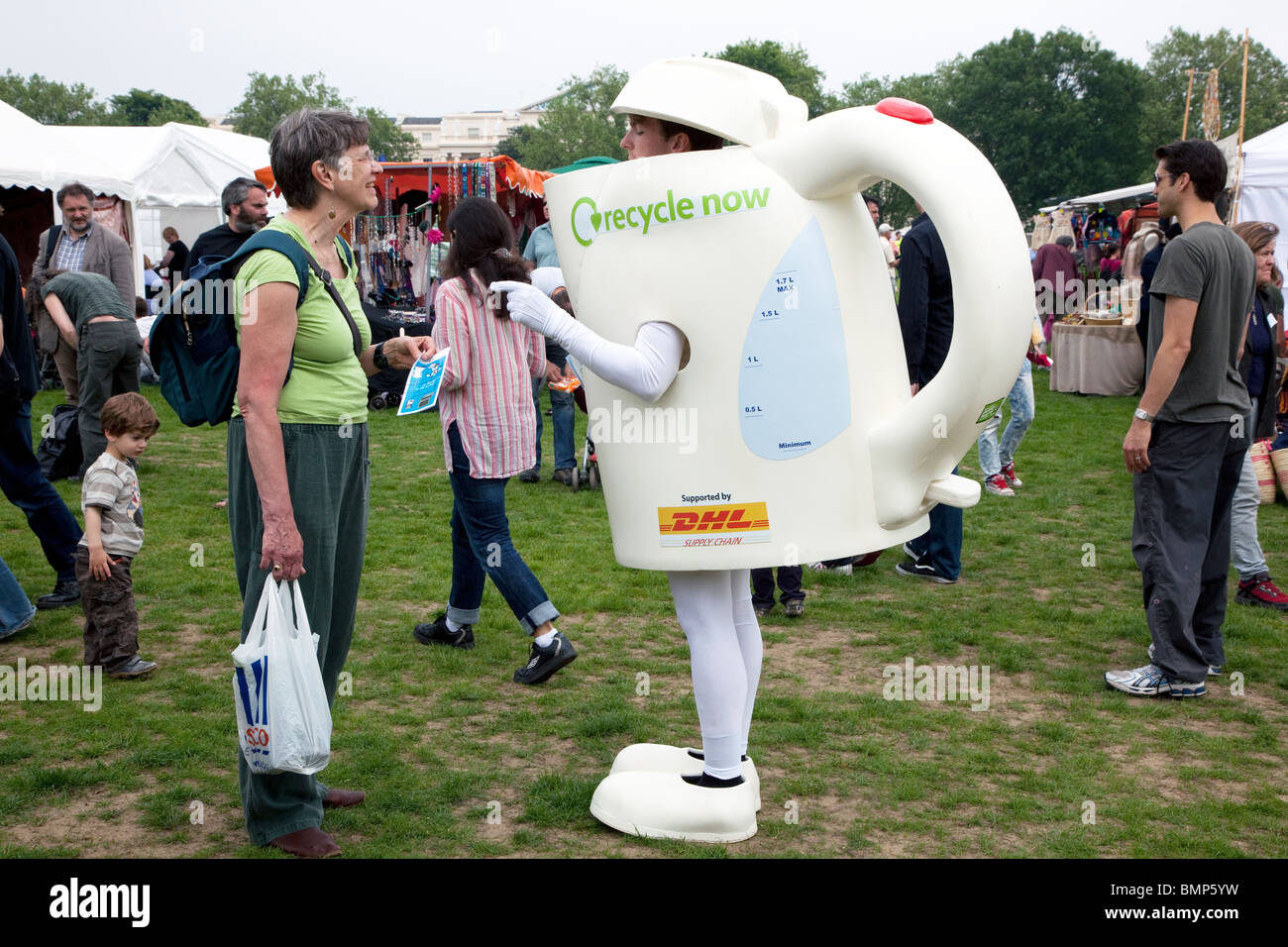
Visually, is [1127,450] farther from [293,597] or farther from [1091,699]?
[293,597]

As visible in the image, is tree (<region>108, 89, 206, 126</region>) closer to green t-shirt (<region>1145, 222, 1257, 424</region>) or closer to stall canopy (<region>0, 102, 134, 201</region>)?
stall canopy (<region>0, 102, 134, 201</region>)

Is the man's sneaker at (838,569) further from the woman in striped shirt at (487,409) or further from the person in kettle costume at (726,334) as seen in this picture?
the person in kettle costume at (726,334)

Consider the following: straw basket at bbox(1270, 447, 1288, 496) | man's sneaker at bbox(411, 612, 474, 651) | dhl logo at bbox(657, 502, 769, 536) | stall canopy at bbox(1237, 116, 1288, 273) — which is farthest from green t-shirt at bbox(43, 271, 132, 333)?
stall canopy at bbox(1237, 116, 1288, 273)

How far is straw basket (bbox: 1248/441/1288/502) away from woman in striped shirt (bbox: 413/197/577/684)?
5791 millimetres

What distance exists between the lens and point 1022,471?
980 centimetres

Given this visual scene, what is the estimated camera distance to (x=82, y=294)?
8289 millimetres

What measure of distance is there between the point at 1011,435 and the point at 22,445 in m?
6.77

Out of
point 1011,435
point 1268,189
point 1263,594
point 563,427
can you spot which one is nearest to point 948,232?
point 1263,594

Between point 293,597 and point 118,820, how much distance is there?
117 cm

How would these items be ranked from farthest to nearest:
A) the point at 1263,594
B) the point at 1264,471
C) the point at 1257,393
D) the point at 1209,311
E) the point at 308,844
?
the point at 1264,471
the point at 1263,594
the point at 1257,393
the point at 1209,311
the point at 308,844

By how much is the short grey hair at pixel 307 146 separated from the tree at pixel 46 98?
76.0m

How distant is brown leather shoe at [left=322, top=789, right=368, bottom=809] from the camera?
3.69m

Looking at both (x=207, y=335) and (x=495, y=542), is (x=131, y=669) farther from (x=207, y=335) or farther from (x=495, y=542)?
(x=207, y=335)

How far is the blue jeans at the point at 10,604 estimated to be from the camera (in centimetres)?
539
